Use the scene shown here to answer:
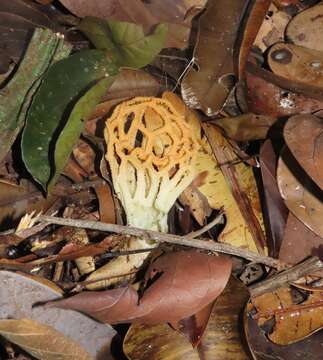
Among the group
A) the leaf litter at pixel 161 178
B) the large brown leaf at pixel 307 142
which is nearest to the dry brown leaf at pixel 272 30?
the leaf litter at pixel 161 178

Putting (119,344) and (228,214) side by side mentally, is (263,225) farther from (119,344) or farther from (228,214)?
(119,344)

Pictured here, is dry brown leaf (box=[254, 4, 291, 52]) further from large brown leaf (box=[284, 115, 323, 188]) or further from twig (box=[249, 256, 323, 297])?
twig (box=[249, 256, 323, 297])

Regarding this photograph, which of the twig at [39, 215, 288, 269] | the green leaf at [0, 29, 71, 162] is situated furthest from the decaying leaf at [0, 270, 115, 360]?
the green leaf at [0, 29, 71, 162]

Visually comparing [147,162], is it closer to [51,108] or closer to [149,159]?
[149,159]

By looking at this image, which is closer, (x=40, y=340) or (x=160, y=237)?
(x=40, y=340)

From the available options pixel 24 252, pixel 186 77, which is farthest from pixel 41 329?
pixel 186 77

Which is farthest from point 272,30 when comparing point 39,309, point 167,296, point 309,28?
point 39,309
